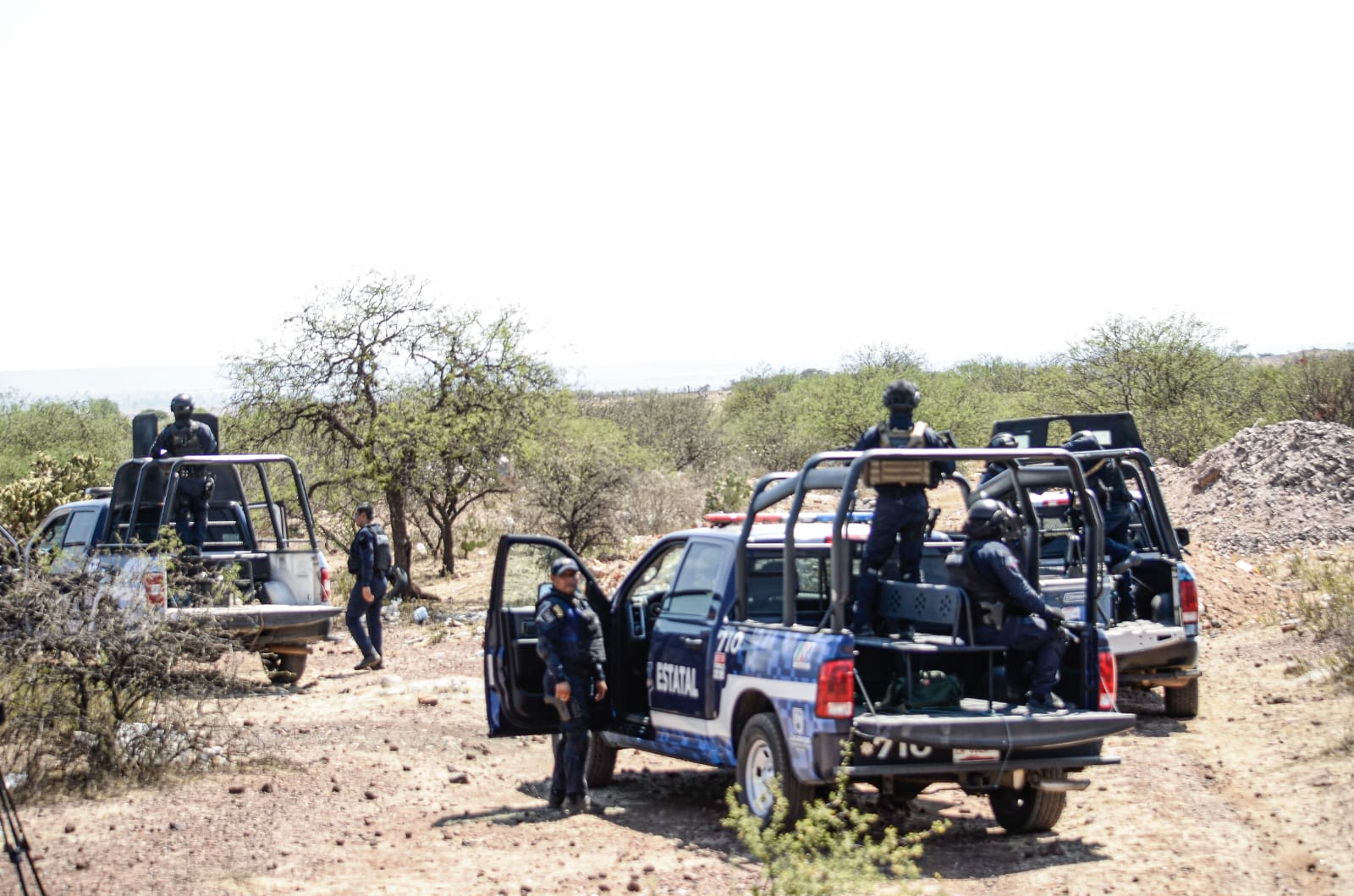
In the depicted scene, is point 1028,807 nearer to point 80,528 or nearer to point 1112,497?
point 1112,497

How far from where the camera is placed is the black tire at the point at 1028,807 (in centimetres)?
782

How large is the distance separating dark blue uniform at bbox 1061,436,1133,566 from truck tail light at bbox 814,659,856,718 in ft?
17.4

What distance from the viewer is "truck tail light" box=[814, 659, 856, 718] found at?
23.1 feet

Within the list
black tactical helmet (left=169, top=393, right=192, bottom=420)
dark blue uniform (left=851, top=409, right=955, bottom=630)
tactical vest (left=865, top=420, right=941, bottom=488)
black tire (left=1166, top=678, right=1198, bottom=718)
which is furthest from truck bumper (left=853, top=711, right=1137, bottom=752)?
black tactical helmet (left=169, top=393, right=192, bottom=420)

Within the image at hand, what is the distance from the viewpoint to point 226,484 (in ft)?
49.3

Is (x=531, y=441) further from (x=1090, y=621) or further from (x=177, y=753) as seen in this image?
(x=1090, y=621)

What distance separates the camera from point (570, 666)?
8609mm

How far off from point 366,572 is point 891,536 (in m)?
7.45

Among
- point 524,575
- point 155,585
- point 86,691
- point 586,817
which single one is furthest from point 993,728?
point 524,575

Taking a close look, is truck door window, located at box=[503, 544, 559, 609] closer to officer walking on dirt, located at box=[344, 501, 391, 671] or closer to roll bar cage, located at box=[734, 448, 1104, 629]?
officer walking on dirt, located at box=[344, 501, 391, 671]

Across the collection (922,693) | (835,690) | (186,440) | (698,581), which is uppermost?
(186,440)

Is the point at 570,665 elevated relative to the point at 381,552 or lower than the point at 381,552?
lower

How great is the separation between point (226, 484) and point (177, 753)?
6.27 m

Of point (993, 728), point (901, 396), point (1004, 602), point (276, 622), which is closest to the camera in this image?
point (993, 728)
